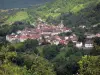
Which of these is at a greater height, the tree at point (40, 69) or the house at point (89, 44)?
the tree at point (40, 69)

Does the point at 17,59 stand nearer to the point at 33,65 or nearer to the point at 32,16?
the point at 33,65

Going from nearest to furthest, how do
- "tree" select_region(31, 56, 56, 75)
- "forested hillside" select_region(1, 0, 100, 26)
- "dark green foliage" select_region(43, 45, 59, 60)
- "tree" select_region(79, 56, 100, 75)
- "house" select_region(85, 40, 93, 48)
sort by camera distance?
"tree" select_region(79, 56, 100, 75) → "tree" select_region(31, 56, 56, 75) → "dark green foliage" select_region(43, 45, 59, 60) → "house" select_region(85, 40, 93, 48) → "forested hillside" select_region(1, 0, 100, 26)

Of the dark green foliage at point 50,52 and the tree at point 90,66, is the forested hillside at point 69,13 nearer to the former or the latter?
the dark green foliage at point 50,52

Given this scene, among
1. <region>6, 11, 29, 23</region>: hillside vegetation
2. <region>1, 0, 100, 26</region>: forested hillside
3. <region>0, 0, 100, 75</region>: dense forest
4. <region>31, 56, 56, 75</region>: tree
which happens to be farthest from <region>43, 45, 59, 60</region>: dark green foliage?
<region>6, 11, 29, 23</region>: hillside vegetation

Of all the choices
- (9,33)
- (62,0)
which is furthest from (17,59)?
(62,0)

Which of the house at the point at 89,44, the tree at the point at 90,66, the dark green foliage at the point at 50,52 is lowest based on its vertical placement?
the dark green foliage at the point at 50,52

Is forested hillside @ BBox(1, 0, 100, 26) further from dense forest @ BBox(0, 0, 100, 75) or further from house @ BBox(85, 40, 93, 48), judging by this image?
house @ BBox(85, 40, 93, 48)

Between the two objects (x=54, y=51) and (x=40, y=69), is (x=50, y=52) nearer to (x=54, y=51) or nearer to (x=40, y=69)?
(x=54, y=51)

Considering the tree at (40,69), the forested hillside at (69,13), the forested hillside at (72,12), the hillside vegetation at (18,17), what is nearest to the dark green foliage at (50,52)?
the tree at (40,69)
